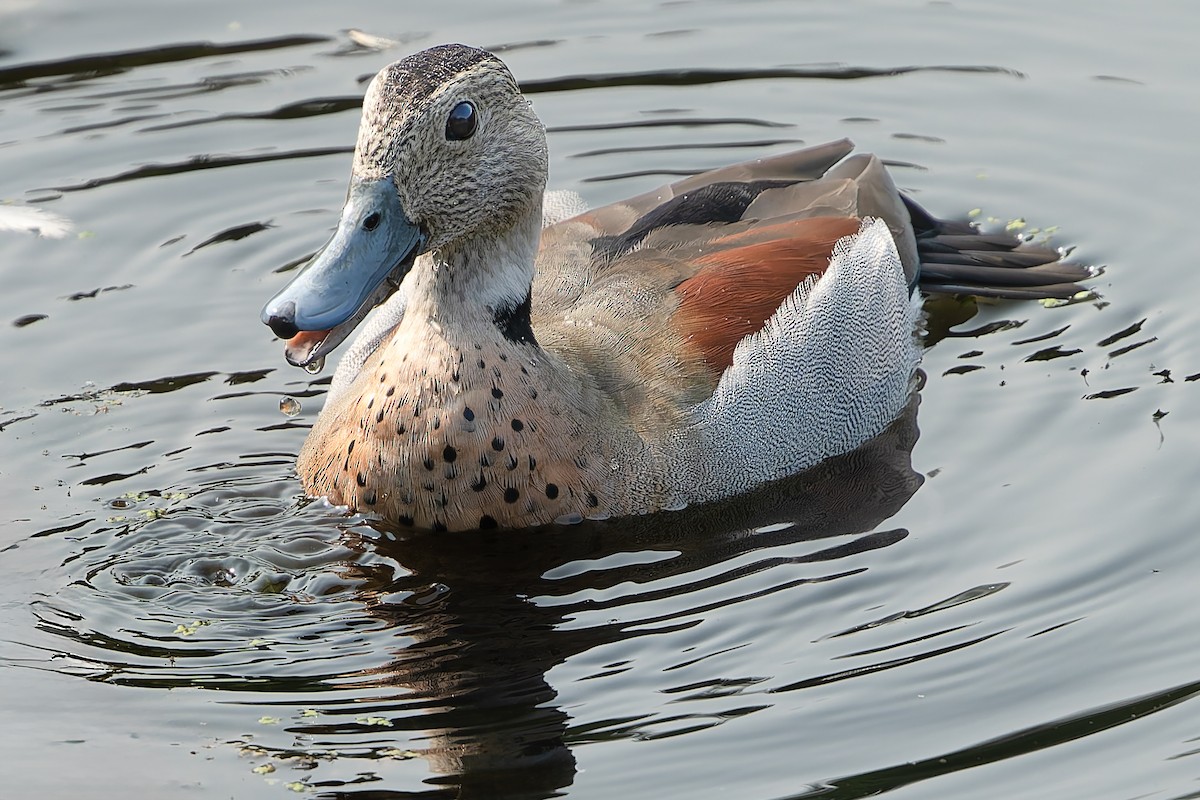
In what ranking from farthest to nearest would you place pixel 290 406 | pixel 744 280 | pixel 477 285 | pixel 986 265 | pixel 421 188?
pixel 986 265 → pixel 290 406 → pixel 744 280 → pixel 477 285 → pixel 421 188

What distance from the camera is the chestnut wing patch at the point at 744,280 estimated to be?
24.7ft

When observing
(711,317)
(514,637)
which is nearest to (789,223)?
(711,317)

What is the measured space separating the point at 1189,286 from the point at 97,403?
17.4ft

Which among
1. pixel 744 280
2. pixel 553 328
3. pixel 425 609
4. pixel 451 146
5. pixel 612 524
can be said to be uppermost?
pixel 451 146

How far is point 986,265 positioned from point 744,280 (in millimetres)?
2166

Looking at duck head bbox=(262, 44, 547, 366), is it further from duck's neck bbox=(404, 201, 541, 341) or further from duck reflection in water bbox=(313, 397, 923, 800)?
duck reflection in water bbox=(313, 397, 923, 800)

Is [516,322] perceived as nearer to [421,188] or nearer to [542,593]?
[421,188]

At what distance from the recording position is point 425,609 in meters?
6.70

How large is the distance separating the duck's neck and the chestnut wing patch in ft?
2.70

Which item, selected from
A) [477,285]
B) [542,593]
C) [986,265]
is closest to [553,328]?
[477,285]

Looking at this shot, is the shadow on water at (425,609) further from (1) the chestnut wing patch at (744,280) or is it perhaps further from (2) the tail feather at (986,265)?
(2) the tail feather at (986,265)

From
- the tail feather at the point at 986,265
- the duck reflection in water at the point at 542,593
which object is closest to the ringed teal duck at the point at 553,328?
the duck reflection in water at the point at 542,593

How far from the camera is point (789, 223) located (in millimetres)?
8211

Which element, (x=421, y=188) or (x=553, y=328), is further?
(x=553, y=328)
